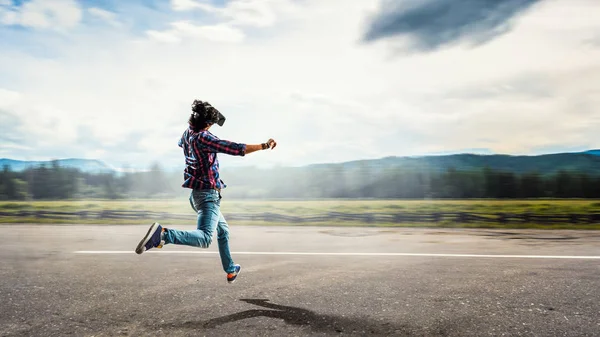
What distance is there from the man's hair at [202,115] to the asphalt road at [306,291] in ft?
5.97

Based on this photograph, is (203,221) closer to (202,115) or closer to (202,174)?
(202,174)

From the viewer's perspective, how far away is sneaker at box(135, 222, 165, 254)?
466 cm

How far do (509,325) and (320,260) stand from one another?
13.5 ft

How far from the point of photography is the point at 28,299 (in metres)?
5.00

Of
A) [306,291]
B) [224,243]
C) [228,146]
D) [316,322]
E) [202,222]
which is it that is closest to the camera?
[316,322]

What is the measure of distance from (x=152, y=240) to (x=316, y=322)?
1817 mm

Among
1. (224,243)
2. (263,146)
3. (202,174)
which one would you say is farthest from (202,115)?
(224,243)

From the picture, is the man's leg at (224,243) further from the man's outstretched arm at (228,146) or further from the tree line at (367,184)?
the tree line at (367,184)

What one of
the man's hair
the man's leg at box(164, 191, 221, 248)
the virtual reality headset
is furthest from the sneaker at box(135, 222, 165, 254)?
the virtual reality headset

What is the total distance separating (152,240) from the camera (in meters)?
4.69

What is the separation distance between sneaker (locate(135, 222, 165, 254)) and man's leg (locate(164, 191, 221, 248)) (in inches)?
6.5

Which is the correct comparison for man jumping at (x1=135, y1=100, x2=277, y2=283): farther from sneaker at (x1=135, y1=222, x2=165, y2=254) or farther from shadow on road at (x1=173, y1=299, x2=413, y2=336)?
shadow on road at (x1=173, y1=299, x2=413, y2=336)

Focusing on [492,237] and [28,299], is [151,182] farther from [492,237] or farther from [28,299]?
[28,299]

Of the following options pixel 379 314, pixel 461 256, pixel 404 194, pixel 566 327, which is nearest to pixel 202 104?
pixel 379 314
